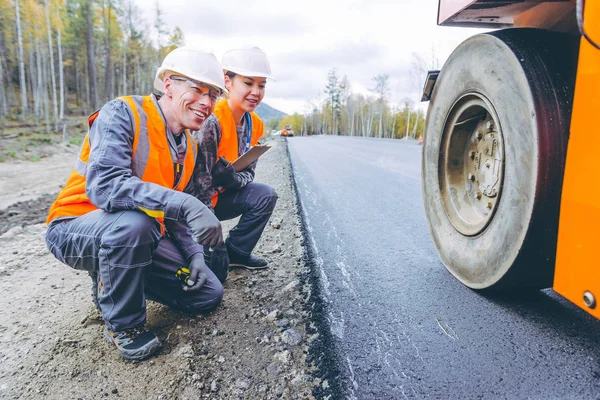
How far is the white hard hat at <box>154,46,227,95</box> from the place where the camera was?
231cm

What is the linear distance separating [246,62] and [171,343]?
6.38 ft

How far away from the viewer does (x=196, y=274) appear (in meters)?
2.34

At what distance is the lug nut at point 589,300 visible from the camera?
1269 millimetres

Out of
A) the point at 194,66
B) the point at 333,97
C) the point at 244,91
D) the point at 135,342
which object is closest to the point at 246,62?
the point at 244,91

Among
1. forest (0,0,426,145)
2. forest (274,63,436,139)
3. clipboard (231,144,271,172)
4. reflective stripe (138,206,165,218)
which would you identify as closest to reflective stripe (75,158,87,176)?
reflective stripe (138,206,165,218)

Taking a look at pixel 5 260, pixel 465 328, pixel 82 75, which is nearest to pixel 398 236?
pixel 465 328

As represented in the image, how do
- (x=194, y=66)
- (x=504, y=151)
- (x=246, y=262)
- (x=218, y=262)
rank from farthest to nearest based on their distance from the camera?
1. (x=246, y=262)
2. (x=218, y=262)
3. (x=194, y=66)
4. (x=504, y=151)

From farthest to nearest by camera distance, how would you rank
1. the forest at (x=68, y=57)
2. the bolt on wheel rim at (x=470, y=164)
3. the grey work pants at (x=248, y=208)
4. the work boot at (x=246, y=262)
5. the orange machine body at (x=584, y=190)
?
the forest at (x=68, y=57) < the grey work pants at (x=248, y=208) < the work boot at (x=246, y=262) < the bolt on wheel rim at (x=470, y=164) < the orange machine body at (x=584, y=190)

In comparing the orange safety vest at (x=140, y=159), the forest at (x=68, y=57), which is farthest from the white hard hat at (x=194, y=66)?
the forest at (x=68, y=57)

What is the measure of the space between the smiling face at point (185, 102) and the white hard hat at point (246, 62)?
57cm

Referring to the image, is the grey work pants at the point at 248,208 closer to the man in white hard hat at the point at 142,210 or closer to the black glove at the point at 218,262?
the black glove at the point at 218,262

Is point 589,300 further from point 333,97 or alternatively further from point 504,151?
point 333,97

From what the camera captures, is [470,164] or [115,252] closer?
[115,252]

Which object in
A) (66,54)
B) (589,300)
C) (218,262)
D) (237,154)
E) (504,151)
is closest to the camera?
(589,300)
